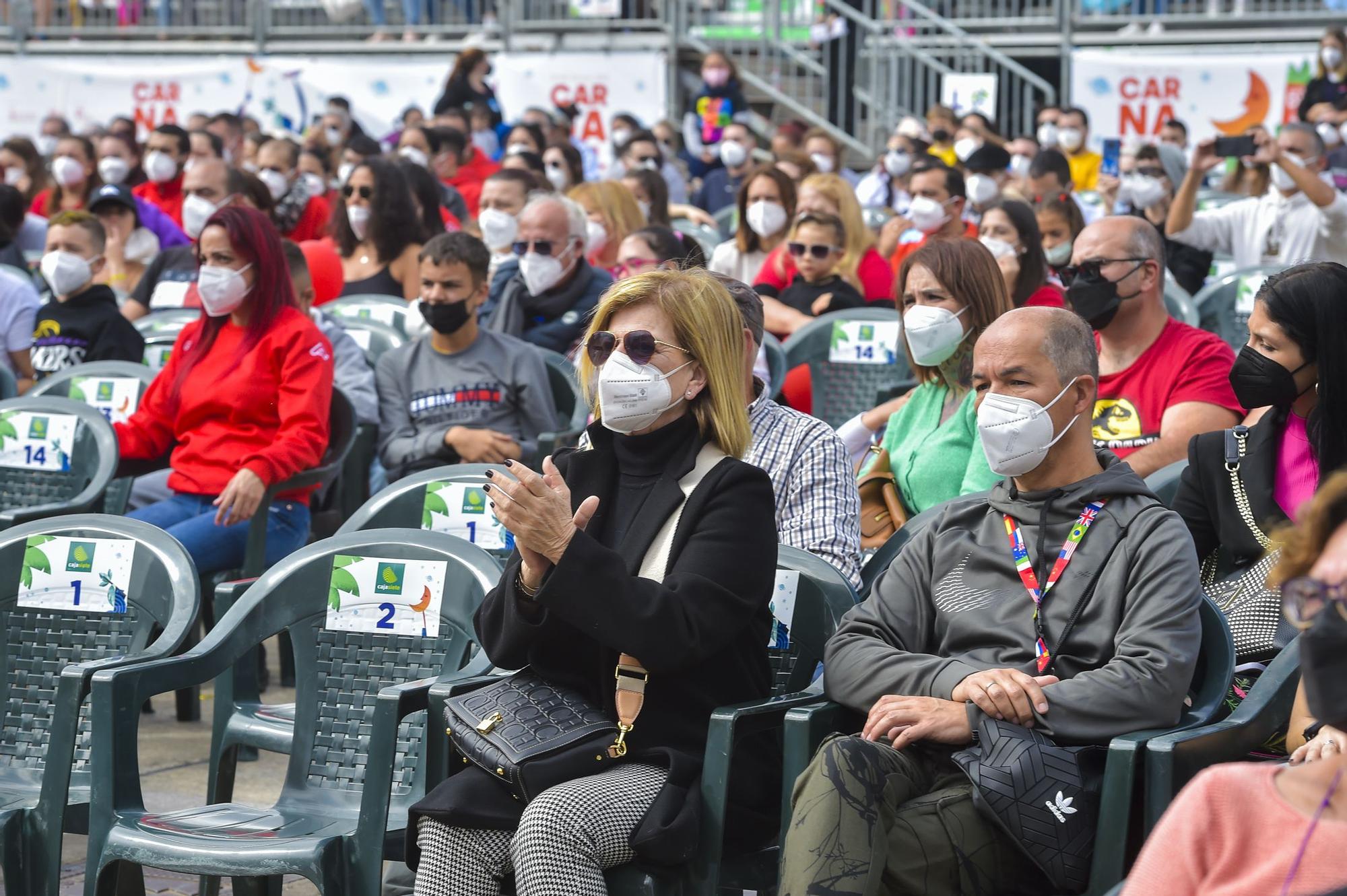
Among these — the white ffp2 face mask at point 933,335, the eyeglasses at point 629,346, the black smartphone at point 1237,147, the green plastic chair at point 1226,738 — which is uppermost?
the black smartphone at point 1237,147

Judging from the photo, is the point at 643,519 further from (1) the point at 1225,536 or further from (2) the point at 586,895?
(1) the point at 1225,536

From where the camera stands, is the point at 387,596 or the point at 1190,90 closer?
the point at 387,596

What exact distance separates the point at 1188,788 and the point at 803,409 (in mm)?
4809

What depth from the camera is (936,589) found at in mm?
3484

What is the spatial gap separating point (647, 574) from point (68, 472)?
122 inches

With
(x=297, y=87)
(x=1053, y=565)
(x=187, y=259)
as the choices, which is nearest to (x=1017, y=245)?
(x=1053, y=565)

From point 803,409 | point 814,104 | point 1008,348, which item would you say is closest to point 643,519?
point 1008,348

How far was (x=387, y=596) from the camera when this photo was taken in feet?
12.8

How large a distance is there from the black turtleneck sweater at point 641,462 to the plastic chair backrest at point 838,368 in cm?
334

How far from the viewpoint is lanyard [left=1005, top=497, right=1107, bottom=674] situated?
3.27 metres

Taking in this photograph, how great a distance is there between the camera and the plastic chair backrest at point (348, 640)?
381 cm

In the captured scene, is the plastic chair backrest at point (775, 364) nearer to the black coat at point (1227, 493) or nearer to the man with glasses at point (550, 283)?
the man with glasses at point (550, 283)

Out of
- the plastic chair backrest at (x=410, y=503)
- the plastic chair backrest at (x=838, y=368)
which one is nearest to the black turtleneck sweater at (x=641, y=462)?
the plastic chair backrest at (x=410, y=503)

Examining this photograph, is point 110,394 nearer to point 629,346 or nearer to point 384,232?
point 384,232
